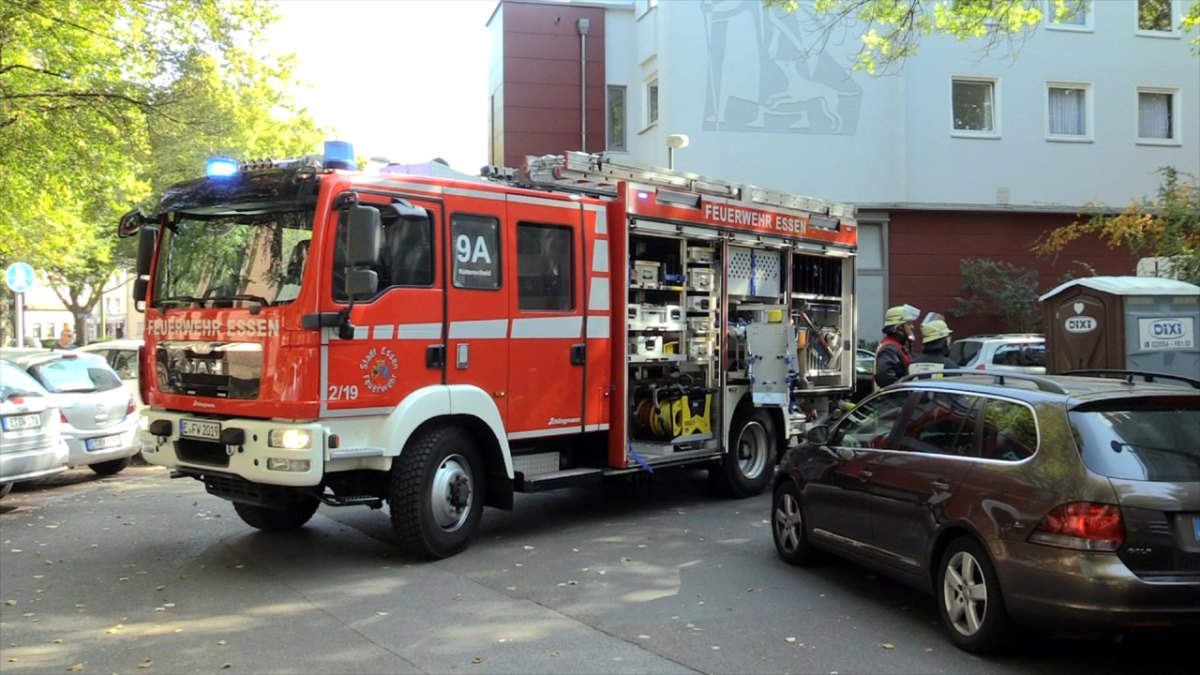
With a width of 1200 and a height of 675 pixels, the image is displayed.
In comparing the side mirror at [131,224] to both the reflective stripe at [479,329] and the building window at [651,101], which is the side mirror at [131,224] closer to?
the reflective stripe at [479,329]

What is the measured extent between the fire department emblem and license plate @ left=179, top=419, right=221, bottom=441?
1109 millimetres

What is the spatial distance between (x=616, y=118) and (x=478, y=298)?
17444 millimetres

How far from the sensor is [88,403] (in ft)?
34.6

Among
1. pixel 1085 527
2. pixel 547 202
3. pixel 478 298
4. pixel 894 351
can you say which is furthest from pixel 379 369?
pixel 894 351

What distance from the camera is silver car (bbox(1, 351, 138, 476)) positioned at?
10.4 metres

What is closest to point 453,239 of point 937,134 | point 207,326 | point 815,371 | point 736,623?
point 207,326

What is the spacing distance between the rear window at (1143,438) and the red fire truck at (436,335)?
4187 millimetres

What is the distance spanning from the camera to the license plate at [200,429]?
669 centimetres

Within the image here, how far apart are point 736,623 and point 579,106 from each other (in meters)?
19.6

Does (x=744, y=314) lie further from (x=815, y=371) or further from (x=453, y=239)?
(x=453, y=239)

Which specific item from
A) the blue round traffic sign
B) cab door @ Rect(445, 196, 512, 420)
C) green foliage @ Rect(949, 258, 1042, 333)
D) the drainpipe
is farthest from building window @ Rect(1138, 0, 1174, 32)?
the blue round traffic sign

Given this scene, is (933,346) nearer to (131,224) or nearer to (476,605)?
(476,605)

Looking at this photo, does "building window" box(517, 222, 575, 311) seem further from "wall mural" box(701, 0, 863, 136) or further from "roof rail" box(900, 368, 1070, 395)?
"wall mural" box(701, 0, 863, 136)

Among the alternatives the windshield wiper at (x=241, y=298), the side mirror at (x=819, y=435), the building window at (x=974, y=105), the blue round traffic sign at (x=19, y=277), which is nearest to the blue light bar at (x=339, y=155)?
the windshield wiper at (x=241, y=298)
